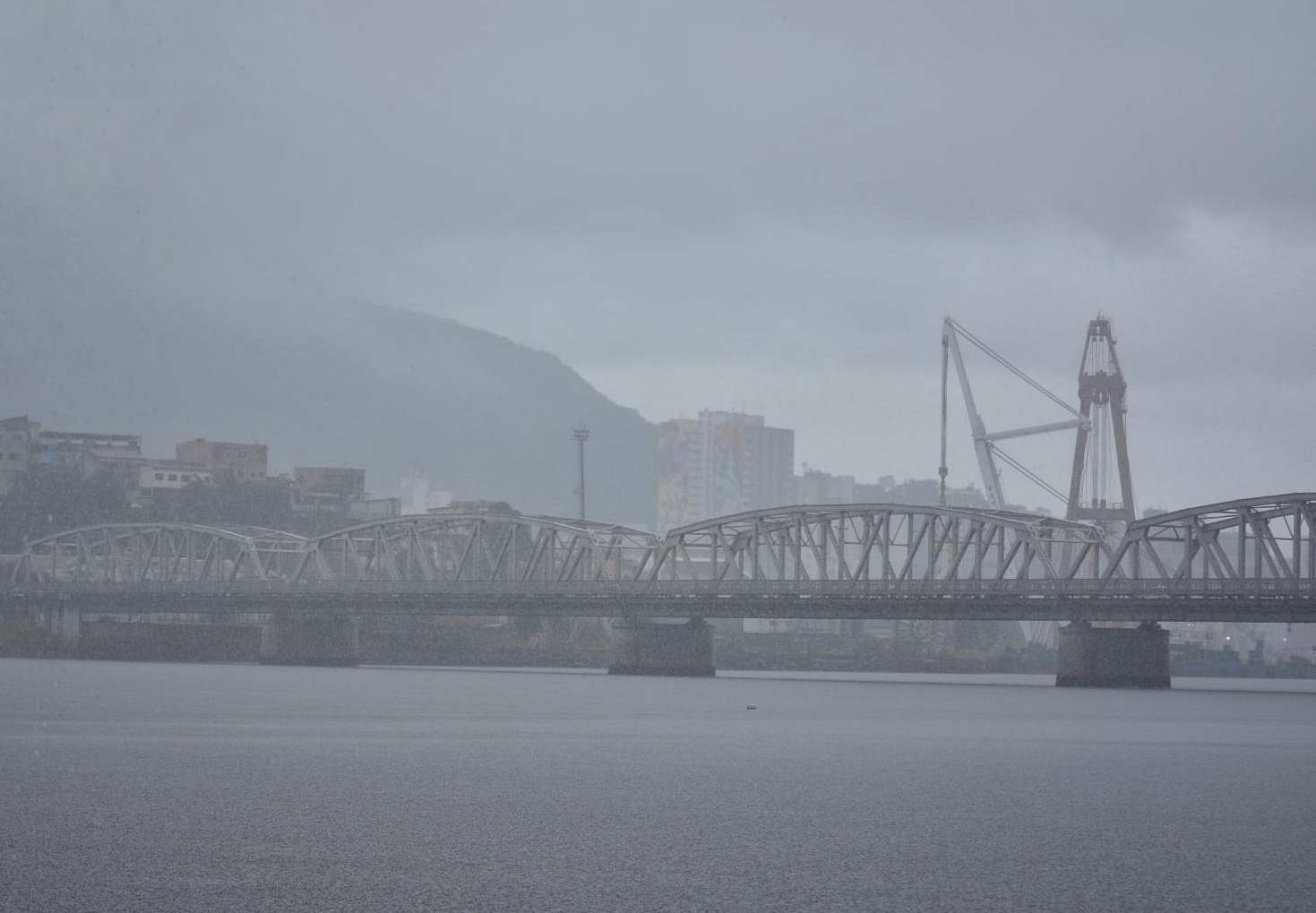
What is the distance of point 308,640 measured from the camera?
170m

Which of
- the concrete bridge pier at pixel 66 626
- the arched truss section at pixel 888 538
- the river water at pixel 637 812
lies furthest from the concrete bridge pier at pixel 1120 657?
the concrete bridge pier at pixel 66 626

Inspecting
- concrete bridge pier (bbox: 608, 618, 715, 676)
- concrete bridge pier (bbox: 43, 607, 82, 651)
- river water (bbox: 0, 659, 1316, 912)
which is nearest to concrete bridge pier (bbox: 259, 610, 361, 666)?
concrete bridge pier (bbox: 43, 607, 82, 651)

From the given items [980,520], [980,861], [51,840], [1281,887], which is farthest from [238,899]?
[980,520]

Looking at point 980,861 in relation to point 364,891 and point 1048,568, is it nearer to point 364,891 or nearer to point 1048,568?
point 364,891

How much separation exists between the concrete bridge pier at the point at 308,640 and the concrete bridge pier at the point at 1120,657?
6663 cm

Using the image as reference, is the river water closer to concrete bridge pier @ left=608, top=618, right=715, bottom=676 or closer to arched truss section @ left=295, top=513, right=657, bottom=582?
concrete bridge pier @ left=608, top=618, right=715, bottom=676

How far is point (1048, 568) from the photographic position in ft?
446

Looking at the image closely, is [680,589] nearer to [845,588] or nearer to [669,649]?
[669,649]

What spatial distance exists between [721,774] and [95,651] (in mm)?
142879

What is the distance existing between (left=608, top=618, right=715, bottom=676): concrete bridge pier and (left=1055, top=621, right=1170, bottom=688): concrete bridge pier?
2961 cm

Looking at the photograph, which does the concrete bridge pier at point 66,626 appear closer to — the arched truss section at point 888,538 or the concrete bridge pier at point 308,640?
the concrete bridge pier at point 308,640

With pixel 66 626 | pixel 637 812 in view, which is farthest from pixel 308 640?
pixel 637 812

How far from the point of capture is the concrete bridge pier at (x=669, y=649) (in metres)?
147

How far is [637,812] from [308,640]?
5251 inches
